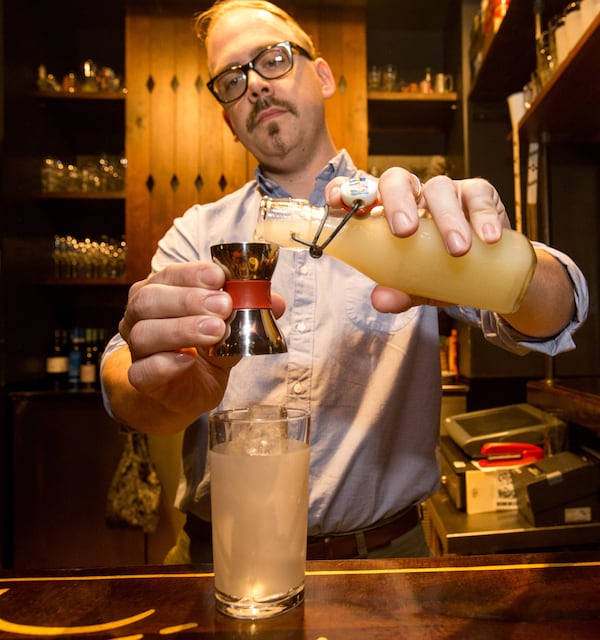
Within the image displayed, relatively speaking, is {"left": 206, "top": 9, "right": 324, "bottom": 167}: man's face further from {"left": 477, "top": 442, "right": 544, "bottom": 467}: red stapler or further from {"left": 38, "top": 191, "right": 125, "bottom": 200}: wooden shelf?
{"left": 38, "top": 191, "right": 125, "bottom": 200}: wooden shelf

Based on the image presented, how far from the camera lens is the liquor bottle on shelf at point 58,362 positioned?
3.19 meters

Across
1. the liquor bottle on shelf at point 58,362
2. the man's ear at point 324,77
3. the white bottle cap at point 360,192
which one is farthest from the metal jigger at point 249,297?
the liquor bottle on shelf at point 58,362

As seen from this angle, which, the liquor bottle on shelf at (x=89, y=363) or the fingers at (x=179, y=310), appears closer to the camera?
the fingers at (x=179, y=310)

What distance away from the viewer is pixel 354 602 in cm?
68

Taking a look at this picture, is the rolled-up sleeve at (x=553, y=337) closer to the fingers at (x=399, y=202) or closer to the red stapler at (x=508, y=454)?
the fingers at (x=399, y=202)

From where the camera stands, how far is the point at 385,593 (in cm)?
70

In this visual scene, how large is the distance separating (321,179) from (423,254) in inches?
32.5

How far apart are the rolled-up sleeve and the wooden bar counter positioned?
32 cm

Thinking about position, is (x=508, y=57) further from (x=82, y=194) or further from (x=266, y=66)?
(x=82, y=194)

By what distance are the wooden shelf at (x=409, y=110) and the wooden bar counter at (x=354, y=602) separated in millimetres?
2806

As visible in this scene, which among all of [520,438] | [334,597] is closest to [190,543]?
[334,597]

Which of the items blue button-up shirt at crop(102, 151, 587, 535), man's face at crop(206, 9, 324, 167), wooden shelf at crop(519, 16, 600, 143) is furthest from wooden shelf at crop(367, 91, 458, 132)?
blue button-up shirt at crop(102, 151, 587, 535)

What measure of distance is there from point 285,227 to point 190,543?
910 millimetres

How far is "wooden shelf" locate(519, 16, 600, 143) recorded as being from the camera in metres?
1.54
